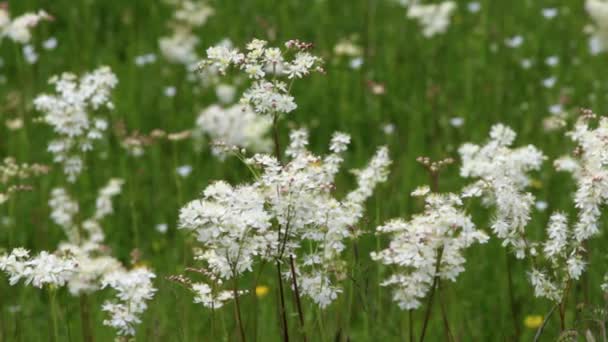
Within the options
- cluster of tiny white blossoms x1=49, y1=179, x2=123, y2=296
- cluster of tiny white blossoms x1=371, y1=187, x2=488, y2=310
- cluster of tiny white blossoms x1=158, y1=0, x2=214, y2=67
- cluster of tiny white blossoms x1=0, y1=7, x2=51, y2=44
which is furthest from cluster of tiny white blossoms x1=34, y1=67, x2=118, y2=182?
cluster of tiny white blossoms x1=158, y1=0, x2=214, y2=67

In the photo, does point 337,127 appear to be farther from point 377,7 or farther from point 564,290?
A: point 564,290

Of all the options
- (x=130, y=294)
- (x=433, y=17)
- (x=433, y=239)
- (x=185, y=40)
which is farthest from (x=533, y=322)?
(x=185, y=40)

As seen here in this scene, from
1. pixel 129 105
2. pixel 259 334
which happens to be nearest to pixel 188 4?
pixel 129 105

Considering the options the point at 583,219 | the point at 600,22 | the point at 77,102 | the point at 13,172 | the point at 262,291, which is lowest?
the point at 583,219

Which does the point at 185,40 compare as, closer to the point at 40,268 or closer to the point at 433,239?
the point at 40,268

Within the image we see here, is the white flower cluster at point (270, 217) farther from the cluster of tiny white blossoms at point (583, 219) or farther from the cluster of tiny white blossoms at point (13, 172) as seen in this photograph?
the cluster of tiny white blossoms at point (13, 172)

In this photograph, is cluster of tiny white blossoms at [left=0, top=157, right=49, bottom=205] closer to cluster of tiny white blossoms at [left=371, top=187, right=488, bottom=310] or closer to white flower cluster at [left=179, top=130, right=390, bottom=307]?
white flower cluster at [left=179, top=130, right=390, bottom=307]

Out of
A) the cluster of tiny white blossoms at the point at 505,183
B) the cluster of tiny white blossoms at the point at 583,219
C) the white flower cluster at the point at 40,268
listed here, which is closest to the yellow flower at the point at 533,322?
the cluster of tiny white blossoms at the point at 505,183
